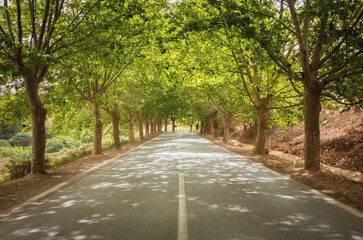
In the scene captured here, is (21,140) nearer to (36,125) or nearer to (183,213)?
(36,125)

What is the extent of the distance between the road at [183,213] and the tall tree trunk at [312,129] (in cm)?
204

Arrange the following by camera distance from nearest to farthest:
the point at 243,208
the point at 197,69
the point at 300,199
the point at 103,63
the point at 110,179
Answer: the point at 243,208
the point at 300,199
the point at 110,179
the point at 103,63
the point at 197,69

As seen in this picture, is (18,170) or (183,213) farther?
(18,170)

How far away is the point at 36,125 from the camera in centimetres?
859

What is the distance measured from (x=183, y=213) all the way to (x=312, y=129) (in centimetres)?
648

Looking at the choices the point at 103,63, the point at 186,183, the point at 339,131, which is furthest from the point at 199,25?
the point at 339,131

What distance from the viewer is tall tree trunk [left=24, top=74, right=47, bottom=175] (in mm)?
8391

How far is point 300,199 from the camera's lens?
5504mm

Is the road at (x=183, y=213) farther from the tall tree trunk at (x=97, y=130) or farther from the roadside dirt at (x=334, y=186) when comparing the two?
the tall tree trunk at (x=97, y=130)

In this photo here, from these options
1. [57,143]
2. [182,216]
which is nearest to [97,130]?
[182,216]

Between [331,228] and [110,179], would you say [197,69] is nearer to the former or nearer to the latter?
[110,179]

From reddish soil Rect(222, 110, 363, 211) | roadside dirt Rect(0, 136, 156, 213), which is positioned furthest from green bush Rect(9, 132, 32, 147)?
reddish soil Rect(222, 110, 363, 211)

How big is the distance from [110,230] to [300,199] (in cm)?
412

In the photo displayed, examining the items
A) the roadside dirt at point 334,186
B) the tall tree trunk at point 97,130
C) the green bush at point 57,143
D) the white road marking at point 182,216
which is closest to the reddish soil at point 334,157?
the roadside dirt at point 334,186
